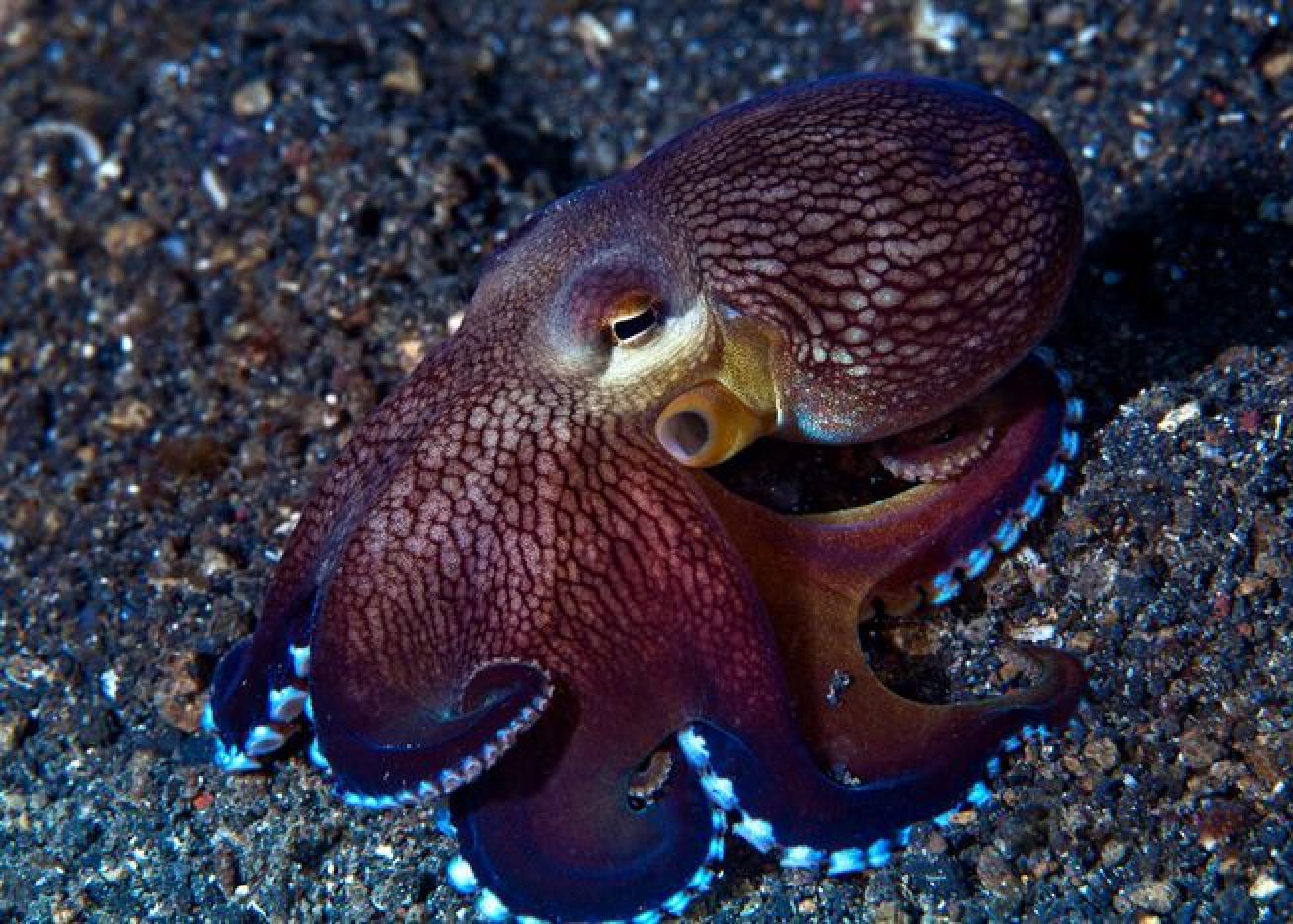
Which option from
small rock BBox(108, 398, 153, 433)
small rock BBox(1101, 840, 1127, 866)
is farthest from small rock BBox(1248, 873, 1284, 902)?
small rock BBox(108, 398, 153, 433)

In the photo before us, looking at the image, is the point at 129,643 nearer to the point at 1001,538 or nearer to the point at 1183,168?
the point at 1001,538

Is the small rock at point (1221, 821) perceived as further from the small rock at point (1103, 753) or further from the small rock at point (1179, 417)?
the small rock at point (1179, 417)

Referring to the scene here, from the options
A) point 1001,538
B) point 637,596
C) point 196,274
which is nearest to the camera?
point 637,596

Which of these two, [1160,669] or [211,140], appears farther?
[211,140]

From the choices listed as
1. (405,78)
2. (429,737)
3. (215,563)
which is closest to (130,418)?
(215,563)

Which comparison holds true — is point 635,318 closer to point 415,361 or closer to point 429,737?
point 429,737

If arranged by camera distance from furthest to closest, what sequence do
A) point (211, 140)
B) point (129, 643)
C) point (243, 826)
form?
point (211, 140) → point (129, 643) → point (243, 826)

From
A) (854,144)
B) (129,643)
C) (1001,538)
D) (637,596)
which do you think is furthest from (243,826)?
(854,144)
